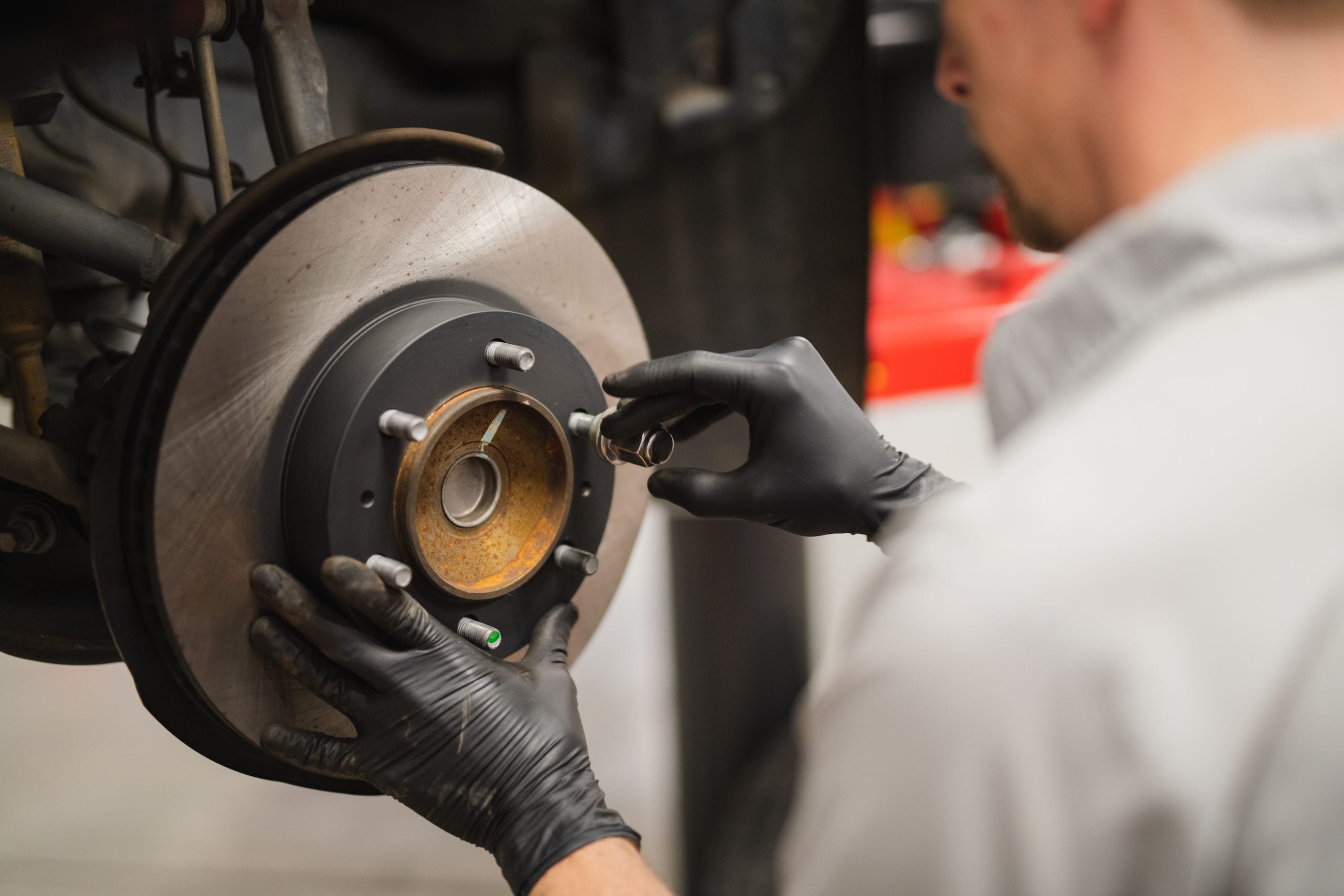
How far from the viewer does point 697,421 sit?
2.34 feet

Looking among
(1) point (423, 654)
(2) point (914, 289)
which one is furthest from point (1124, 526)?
(2) point (914, 289)

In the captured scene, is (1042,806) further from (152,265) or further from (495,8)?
(495,8)

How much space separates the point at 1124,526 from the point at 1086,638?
4cm

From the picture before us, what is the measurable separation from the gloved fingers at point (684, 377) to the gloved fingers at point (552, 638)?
148mm

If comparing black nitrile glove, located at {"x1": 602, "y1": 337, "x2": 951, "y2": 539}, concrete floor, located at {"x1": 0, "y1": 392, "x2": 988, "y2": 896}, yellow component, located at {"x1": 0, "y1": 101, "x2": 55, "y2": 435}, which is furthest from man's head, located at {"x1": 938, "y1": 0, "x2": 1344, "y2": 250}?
concrete floor, located at {"x1": 0, "y1": 392, "x2": 988, "y2": 896}

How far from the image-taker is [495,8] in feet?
3.50

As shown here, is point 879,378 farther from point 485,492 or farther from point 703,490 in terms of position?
point 485,492

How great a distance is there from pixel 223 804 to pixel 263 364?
1.40 meters

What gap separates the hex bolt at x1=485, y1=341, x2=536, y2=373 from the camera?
23.6 inches

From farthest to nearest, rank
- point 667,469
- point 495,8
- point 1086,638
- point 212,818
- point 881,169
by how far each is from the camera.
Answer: point 881,169 → point 212,818 → point 495,8 → point 667,469 → point 1086,638

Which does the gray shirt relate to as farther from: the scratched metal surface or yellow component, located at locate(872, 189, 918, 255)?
yellow component, located at locate(872, 189, 918, 255)

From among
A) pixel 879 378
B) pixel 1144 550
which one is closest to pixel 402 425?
pixel 1144 550

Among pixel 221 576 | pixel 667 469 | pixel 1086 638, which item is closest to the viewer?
pixel 1086 638

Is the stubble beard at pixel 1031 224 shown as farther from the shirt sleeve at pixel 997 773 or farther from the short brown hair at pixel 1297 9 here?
the shirt sleeve at pixel 997 773
